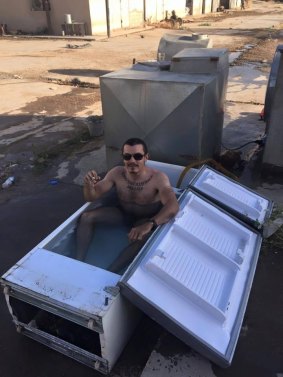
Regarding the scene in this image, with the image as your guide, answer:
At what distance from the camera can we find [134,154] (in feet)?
11.4

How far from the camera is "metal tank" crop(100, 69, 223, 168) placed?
4.65m

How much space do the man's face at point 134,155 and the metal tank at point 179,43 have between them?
17.6 feet

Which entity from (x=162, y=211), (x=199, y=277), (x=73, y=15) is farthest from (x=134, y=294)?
(x=73, y=15)

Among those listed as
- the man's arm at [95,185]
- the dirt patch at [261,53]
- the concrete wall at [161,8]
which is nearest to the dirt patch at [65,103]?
the man's arm at [95,185]

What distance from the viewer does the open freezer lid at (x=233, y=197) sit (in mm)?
3975

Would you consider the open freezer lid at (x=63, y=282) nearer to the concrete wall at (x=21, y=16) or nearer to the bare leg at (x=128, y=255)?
the bare leg at (x=128, y=255)

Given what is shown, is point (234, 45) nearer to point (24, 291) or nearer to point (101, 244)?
point (101, 244)

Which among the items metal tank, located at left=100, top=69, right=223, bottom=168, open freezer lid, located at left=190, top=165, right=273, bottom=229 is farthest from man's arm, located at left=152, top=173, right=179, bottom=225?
metal tank, located at left=100, top=69, right=223, bottom=168

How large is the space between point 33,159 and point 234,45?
1497 centimetres

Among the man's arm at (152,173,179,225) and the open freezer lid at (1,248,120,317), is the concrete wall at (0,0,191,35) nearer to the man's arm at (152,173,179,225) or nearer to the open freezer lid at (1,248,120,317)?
the man's arm at (152,173,179,225)

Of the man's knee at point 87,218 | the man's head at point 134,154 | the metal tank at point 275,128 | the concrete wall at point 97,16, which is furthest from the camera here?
the concrete wall at point 97,16

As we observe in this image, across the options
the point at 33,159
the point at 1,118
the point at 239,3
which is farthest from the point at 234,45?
the point at 239,3

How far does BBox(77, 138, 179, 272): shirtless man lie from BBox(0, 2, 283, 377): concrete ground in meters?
0.85

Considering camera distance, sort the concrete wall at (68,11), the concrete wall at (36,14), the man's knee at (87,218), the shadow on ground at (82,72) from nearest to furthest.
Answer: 1. the man's knee at (87,218)
2. the shadow on ground at (82,72)
3. the concrete wall at (68,11)
4. the concrete wall at (36,14)
